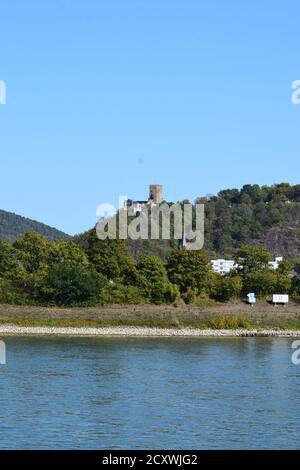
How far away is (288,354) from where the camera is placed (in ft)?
123

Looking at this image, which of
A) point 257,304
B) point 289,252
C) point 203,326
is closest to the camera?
point 203,326

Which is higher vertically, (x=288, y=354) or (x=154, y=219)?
(x=154, y=219)

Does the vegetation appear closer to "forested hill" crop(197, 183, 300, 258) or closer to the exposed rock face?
the exposed rock face

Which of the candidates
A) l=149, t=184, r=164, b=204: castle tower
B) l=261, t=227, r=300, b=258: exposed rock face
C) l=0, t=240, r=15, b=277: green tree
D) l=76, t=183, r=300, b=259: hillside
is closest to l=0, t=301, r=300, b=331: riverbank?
l=0, t=240, r=15, b=277: green tree

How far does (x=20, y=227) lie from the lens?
130m

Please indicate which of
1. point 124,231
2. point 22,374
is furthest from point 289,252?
point 22,374

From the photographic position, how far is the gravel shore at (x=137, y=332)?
46812 millimetres

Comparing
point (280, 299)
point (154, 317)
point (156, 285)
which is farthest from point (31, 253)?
point (280, 299)

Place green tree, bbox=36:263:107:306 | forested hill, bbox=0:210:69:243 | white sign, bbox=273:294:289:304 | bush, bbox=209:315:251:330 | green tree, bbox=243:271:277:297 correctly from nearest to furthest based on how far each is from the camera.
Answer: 1. bush, bbox=209:315:251:330
2. green tree, bbox=36:263:107:306
3. white sign, bbox=273:294:289:304
4. green tree, bbox=243:271:277:297
5. forested hill, bbox=0:210:69:243

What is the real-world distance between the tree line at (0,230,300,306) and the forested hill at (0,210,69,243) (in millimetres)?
64899

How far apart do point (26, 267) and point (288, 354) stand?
24583mm

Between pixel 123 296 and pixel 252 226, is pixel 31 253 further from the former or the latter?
pixel 252 226

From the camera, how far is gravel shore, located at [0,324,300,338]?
154 feet
